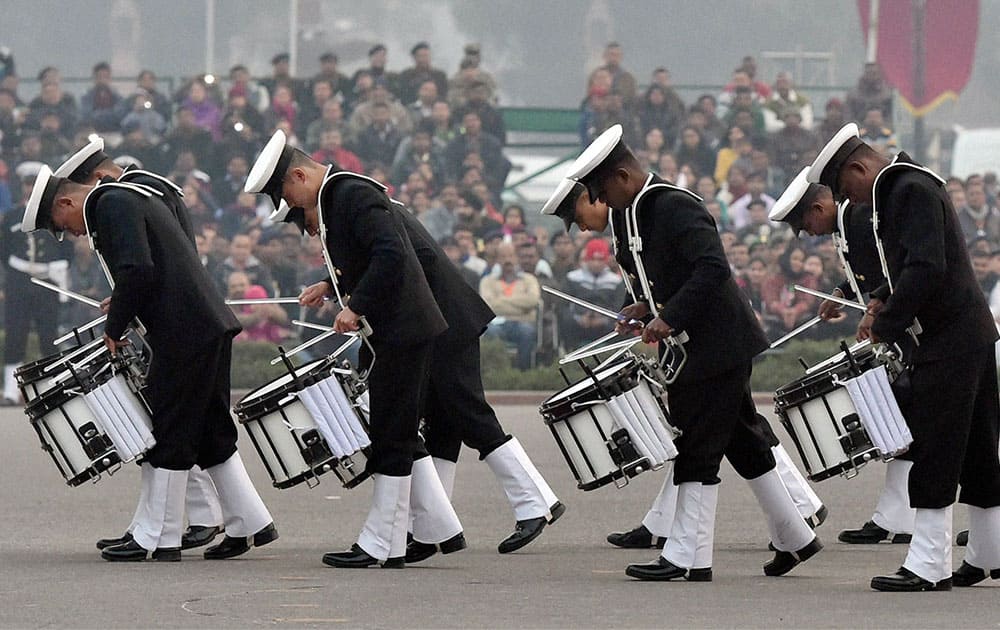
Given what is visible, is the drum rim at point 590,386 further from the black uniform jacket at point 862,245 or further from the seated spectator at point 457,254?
the seated spectator at point 457,254

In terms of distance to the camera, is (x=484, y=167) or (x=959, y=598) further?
(x=484, y=167)

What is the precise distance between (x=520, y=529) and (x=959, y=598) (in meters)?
2.45

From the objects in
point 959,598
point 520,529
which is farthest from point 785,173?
point 959,598

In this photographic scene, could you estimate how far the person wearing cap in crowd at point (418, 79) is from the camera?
22266 millimetres

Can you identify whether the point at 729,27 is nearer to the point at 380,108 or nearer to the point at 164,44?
the point at 380,108

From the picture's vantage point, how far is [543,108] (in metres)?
23.5

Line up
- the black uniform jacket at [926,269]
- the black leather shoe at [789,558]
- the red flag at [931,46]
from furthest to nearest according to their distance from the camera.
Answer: the red flag at [931,46] → the black leather shoe at [789,558] → the black uniform jacket at [926,269]

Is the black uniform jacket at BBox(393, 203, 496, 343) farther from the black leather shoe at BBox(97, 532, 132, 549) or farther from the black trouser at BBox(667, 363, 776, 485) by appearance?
the black leather shoe at BBox(97, 532, 132, 549)

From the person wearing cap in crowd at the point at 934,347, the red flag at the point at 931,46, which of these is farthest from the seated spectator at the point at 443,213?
the person wearing cap in crowd at the point at 934,347

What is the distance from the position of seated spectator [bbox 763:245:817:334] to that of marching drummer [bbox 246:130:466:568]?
12141 millimetres

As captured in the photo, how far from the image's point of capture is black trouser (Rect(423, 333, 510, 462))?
9.62 meters

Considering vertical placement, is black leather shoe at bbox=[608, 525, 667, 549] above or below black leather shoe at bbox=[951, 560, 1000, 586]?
above

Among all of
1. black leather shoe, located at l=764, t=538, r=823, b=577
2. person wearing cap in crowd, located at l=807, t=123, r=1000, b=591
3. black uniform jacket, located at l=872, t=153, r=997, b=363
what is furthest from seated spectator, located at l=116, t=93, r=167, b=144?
black uniform jacket, located at l=872, t=153, r=997, b=363

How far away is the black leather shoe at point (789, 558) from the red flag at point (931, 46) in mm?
15433
